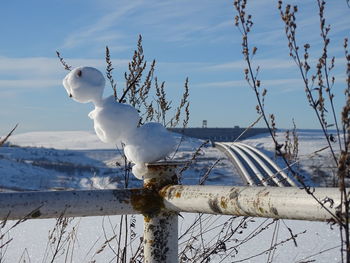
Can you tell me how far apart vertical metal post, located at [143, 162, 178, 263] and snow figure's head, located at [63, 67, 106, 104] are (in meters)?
0.33

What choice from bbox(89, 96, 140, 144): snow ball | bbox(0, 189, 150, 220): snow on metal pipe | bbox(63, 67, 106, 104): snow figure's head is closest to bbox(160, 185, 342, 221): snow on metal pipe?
bbox(0, 189, 150, 220): snow on metal pipe

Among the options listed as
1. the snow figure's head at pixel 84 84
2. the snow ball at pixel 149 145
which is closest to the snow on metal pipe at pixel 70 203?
the snow ball at pixel 149 145

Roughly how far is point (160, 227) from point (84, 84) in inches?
22.2

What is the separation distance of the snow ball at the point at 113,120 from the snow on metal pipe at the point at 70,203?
21cm

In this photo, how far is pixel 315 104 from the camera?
164 cm

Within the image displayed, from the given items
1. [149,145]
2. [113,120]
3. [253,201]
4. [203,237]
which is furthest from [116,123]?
[203,237]

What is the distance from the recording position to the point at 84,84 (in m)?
2.06

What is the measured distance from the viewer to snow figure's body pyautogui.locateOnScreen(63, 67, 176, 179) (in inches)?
81.7

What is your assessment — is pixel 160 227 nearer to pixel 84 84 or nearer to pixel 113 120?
pixel 113 120

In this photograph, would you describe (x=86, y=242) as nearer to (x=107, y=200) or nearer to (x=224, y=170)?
(x=107, y=200)

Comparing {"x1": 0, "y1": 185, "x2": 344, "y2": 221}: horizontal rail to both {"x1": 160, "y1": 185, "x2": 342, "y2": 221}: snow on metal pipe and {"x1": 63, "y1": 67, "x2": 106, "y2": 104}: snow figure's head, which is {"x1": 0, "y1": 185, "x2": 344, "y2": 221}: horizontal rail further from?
{"x1": 63, "y1": 67, "x2": 106, "y2": 104}: snow figure's head

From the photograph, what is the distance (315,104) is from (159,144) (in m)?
0.66

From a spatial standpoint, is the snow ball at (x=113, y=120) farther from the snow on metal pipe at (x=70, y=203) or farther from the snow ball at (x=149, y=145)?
the snow on metal pipe at (x=70, y=203)

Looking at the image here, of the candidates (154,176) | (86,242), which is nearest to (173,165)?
(154,176)
